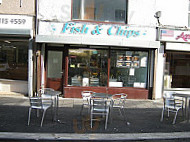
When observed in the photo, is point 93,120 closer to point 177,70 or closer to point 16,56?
point 16,56

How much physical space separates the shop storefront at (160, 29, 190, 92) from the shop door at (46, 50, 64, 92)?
200 inches

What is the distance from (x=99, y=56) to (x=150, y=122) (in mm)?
4217

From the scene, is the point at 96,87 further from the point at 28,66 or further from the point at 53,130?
the point at 53,130

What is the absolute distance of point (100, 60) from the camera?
8.70 meters

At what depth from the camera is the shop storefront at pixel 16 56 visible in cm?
800

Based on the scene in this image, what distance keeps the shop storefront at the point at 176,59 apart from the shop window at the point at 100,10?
2.17 meters

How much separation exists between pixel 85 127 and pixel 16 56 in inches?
235

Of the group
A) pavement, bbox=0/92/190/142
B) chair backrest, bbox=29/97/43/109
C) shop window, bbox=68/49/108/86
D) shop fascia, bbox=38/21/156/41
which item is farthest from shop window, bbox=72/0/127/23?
chair backrest, bbox=29/97/43/109

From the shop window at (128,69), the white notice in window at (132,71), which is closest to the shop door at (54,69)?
the shop window at (128,69)

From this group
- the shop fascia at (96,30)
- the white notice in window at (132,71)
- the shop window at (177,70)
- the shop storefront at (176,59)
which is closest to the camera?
the shop fascia at (96,30)

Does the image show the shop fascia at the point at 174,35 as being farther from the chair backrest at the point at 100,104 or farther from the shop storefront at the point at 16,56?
the shop storefront at the point at 16,56

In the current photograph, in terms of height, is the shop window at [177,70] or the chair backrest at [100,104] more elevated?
the shop window at [177,70]

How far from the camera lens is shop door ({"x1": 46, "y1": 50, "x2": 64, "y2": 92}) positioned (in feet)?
29.2

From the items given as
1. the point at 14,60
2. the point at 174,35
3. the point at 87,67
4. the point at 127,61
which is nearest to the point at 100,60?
the point at 87,67
